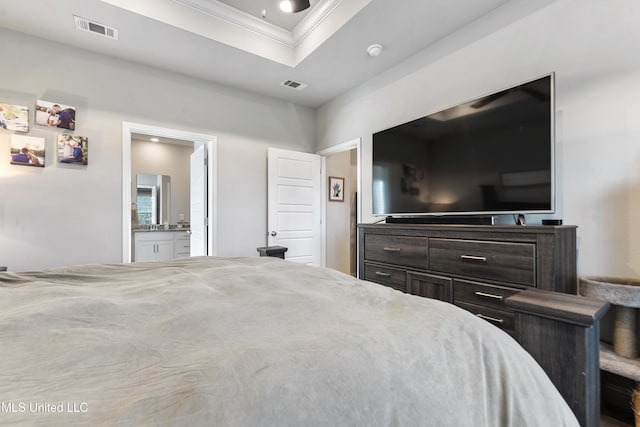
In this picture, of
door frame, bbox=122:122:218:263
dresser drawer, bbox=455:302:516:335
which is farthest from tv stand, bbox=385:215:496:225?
door frame, bbox=122:122:218:263

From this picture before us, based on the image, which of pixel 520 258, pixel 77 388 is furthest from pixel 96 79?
pixel 520 258

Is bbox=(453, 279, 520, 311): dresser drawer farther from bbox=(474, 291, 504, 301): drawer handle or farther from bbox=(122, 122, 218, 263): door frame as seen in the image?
bbox=(122, 122, 218, 263): door frame

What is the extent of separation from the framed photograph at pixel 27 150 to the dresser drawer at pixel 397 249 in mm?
3180

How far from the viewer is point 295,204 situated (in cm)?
409

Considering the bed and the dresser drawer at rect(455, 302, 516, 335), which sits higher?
the bed

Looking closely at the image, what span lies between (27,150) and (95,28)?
4.20ft

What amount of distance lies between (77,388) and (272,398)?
321 millimetres

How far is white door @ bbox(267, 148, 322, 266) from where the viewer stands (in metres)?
3.90

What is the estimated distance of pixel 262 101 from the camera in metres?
3.97

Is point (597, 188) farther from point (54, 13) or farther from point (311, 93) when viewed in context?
point (54, 13)

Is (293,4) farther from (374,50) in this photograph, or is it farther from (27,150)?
(27,150)

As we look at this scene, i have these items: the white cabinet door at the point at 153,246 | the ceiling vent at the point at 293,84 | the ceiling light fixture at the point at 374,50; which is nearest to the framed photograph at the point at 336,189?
the ceiling vent at the point at 293,84

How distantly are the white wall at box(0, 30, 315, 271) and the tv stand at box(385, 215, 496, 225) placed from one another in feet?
6.56

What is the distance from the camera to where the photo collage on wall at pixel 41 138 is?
2.60 meters
